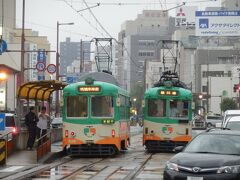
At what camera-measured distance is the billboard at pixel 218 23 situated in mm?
60438

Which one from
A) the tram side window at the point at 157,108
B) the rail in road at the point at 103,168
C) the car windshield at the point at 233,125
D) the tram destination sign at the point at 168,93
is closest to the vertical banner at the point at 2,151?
the rail in road at the point at 103,168

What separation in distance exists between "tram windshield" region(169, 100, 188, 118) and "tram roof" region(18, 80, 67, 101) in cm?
495

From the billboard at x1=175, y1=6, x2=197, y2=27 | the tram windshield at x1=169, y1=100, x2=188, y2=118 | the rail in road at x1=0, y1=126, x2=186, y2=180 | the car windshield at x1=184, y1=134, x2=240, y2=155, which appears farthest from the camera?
the billboard at x1=175, y1=6, x2=197, y2=27

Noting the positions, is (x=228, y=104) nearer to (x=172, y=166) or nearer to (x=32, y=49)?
(x=32, y=49)

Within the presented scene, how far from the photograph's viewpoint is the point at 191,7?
3620 inches

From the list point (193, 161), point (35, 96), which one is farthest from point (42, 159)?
point (193, 161)

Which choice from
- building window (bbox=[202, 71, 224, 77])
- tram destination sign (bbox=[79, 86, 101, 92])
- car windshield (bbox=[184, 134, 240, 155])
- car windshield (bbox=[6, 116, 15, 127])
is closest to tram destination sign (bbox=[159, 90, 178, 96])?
Result: tram destination sign (bbox=[79, 86, 101, 92])

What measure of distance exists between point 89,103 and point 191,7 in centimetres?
6782

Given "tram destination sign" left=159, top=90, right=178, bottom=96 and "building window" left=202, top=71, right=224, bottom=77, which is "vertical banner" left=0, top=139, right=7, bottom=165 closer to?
"tram destination sign" left=159, top=90, right=178, bottom=96

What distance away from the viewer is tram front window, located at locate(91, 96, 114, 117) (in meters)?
25.9

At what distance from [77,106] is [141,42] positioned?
6280 inches

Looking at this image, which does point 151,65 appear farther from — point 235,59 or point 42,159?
point 42,159

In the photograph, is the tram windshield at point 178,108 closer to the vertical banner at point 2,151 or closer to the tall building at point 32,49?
the vertical banner at point 2,151

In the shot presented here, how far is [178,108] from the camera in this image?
29.8 meters
